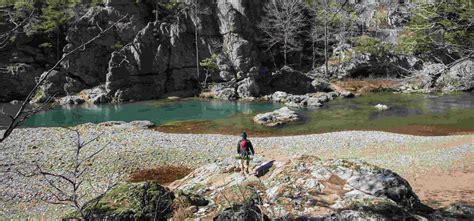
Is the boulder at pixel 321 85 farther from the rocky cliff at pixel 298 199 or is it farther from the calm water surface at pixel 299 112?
the rocky cliff at pixel 298 199

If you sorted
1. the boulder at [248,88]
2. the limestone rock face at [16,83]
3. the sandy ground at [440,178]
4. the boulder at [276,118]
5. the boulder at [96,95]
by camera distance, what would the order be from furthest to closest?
the limestone rock face at [16,83], the boulder at [248,88], the boulder at [96,95], the boulder at [276,118], the sandy ground at [440,178]

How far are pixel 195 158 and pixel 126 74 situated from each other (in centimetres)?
3854

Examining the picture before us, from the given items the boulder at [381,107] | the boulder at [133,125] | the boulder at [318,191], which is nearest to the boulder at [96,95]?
the boulder at [133,125]

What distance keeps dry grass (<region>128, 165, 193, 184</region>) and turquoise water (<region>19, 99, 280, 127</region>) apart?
17.7 m

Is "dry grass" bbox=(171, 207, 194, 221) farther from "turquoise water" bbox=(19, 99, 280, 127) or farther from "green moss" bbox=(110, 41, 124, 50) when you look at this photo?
"green moss" bbox=(110, 41, 124, 50)

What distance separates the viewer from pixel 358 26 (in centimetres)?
7738

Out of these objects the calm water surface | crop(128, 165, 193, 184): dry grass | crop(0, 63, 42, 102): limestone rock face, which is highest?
crop(0, 63, 42, 102): limestone rock face

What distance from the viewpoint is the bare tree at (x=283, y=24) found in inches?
2579

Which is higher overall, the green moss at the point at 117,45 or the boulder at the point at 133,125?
the green moss at the point at 117,45

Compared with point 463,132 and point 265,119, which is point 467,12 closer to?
point 463,132

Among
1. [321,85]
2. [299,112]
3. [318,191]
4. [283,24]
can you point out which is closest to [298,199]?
[318,191]

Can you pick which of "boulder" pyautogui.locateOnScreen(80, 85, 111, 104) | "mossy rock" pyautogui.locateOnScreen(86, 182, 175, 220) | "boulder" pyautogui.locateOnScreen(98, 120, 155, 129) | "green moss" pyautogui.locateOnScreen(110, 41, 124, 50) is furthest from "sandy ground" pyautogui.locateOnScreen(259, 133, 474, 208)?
"green moss" pyautogui.locateOnScreen(110, 41, 124, 50)

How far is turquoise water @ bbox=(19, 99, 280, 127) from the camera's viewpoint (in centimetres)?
4433

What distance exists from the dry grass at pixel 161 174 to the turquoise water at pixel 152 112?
1774cm
